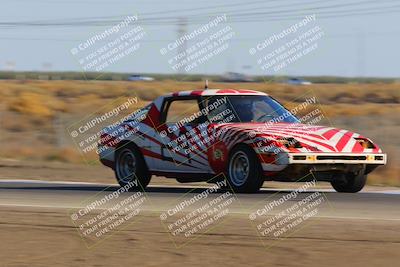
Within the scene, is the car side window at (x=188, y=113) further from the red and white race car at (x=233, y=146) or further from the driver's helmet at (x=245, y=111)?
the driver's helmet at (x=245, y=111)

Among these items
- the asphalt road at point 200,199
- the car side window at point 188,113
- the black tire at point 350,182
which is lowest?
the black tire at point 350,182

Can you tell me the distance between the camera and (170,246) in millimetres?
9844

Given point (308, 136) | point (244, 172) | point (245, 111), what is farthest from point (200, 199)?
point (245, 111)

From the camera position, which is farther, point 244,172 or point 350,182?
point 350,182

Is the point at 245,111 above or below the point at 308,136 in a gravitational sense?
above

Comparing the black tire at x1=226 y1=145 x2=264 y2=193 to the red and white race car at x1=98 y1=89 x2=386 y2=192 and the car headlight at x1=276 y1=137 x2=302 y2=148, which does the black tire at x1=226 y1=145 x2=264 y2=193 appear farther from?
the car headlight at x1=276 y1=137 x2=302 y2=148

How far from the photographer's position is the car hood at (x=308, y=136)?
47.3 ft

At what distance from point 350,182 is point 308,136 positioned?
1.35 meters

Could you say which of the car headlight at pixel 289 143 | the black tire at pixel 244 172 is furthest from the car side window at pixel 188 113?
the car headlight at pixel 289 143

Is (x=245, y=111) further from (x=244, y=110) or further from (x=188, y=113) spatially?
(x=188, y=113)

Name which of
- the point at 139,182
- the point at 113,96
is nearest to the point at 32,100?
the point at 113,96

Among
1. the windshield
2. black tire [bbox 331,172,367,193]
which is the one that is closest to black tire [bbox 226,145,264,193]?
the windshield

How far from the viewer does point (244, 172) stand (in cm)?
1478

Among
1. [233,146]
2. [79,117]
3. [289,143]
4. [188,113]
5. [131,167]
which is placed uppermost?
[188,113]
